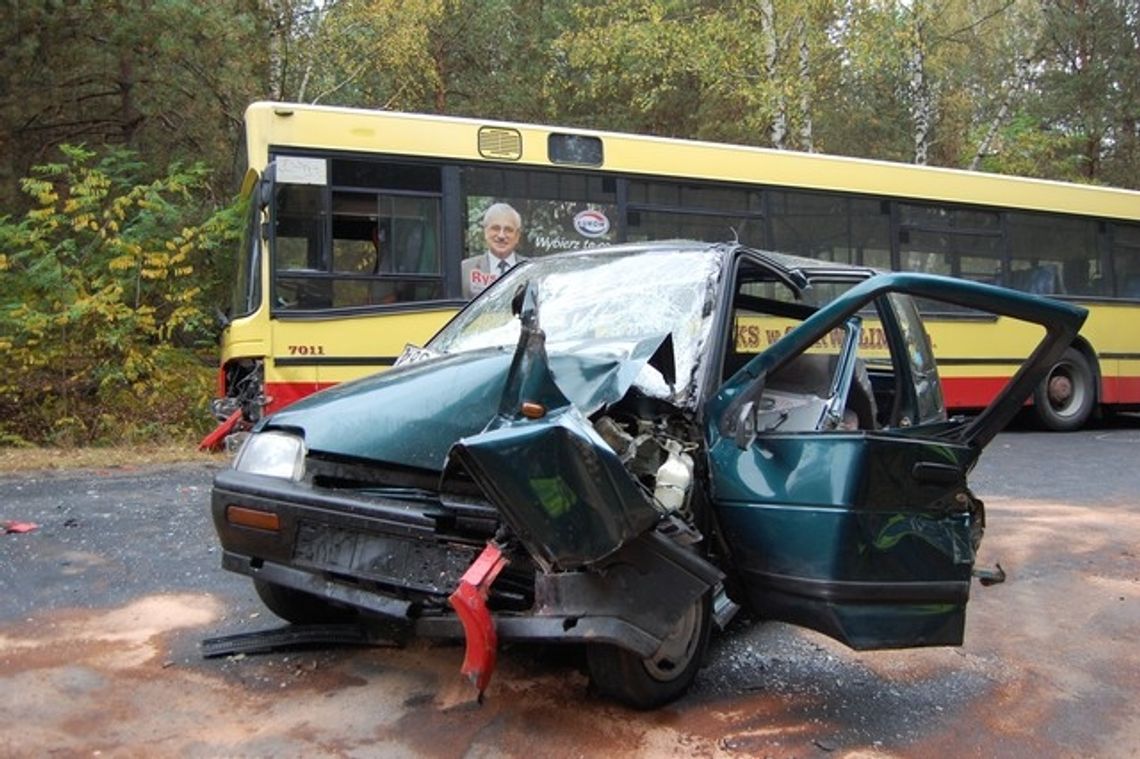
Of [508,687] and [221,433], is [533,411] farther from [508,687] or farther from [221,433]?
[221,433]

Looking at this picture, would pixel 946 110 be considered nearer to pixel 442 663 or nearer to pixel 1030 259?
pixel 1030 259

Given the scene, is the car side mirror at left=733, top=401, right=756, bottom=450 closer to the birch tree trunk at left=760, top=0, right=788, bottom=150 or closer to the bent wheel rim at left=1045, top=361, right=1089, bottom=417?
the bent wheel rim at left=1045, top=361, right=1089, bottom=417

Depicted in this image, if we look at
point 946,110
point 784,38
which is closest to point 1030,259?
point 784,38

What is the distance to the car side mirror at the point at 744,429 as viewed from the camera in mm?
3100

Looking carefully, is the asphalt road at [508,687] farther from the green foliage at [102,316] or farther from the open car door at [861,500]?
the green foliage at [102,316]

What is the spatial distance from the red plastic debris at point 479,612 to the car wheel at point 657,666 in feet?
1.31

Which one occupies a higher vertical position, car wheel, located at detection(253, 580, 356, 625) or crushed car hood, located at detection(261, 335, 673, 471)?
crushed car hood, located at detection(261, 335, 673, 471)

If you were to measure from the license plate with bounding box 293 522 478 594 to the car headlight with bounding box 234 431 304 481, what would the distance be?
0.28 metres

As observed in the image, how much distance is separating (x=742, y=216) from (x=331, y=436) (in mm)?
7390

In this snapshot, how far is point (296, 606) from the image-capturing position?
3779 millimetres

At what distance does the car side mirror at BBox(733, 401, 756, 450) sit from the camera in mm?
3100

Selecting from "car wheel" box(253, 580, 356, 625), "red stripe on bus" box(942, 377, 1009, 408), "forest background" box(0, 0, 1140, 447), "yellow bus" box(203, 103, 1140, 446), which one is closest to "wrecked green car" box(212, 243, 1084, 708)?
"car wheel" box(253, 580, 356, 625)

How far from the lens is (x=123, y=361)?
9.81m

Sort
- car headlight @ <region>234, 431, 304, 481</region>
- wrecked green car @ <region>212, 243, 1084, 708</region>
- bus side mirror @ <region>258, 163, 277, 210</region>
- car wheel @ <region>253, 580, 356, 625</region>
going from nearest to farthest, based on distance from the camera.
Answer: wrecked green car @ <region>212, 243, 1084, 708</region> → car headlight @ <region>234, 431, 304, 481</region> → car wheel @ <region>253, 580, 356, 625</region> → bus side mirror @ <region>258, 163, 277, 210</region>
